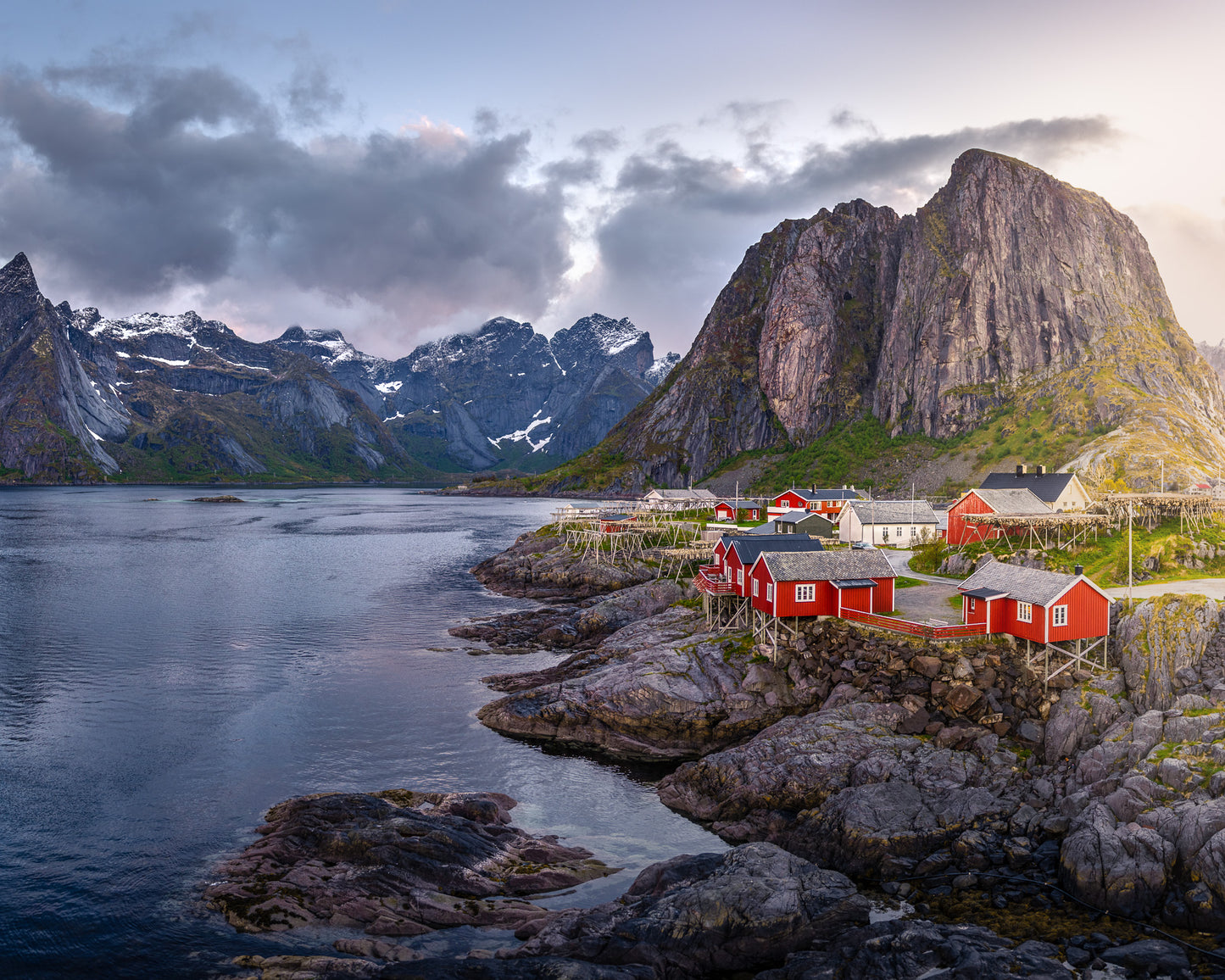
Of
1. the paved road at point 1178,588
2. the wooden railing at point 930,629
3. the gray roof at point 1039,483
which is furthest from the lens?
the gray roof at point 1039,483

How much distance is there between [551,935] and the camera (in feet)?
76.8

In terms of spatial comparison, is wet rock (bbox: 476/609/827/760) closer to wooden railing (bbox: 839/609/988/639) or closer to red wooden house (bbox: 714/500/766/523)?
wooden railing (bbox: 839/609/988/639)

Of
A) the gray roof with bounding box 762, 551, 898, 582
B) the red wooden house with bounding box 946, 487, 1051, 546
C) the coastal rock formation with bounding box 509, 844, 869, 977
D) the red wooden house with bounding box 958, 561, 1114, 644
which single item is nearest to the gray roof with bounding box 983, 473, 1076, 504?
the red wooden house with bounding box 946, 487, 1051, 546

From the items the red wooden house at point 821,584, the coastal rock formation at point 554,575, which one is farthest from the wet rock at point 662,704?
the coastal rock formation at point 554,575

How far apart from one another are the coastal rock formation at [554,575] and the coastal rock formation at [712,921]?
5833 cm

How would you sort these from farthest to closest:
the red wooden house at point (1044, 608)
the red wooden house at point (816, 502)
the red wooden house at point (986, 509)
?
the red wooden house at point (816, 502) < the red wooden house at point (986, 509) < the red wooden house at point (1044, 608)

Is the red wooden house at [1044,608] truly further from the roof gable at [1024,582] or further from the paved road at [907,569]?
the paved road at [907,569]

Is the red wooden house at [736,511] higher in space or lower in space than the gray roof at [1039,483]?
lower

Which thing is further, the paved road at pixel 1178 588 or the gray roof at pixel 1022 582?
the paved road at pixel 1178 588

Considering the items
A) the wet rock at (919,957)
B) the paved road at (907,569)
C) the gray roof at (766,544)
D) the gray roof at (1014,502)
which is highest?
the gray roof at (1014,502)

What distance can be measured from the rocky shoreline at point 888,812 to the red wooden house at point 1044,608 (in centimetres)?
129

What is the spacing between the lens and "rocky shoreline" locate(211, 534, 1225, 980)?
2247 centimetres

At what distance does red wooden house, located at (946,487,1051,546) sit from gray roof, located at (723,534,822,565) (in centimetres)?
2173

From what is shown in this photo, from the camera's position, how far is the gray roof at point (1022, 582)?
127 feet
